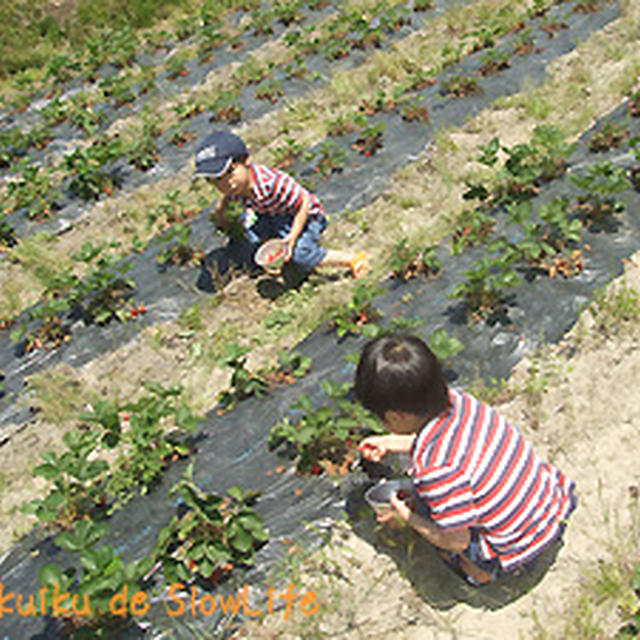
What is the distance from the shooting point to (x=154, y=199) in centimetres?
591

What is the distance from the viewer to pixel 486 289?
3391mm

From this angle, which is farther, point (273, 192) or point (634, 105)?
point (634, 105)

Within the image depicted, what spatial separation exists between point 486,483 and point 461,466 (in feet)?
0.37

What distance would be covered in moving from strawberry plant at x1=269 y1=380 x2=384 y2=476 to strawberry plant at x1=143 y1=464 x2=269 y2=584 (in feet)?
1.20

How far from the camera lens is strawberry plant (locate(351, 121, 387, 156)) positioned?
537 cm

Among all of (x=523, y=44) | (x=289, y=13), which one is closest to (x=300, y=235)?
(x=523, y=44)

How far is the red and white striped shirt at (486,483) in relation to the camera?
6.62 ft

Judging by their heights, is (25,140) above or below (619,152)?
above

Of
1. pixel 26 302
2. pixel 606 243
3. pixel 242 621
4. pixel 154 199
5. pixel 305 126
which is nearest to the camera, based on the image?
pixel 242 621

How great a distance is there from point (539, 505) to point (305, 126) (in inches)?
202

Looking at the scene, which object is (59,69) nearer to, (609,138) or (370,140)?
(370,140)

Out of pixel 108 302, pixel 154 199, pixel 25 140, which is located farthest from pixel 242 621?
pixel 25 140

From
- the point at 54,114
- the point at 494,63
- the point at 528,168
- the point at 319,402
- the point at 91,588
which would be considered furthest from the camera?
the point at 54,114

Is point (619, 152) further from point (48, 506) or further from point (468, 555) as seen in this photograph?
point (48, 506)
